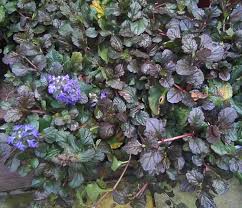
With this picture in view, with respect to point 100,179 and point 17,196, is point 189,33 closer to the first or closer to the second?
point 100,179

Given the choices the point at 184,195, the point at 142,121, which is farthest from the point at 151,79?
the point at 184,195

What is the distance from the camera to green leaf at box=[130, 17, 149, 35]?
1.89 metres

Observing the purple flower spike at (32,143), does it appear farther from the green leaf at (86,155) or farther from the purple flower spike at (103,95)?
the purple flower spike at (103,95)

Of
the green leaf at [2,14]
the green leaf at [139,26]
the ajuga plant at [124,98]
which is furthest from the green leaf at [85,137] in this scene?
the green leaf at [2,14]

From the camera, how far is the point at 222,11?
6.61ft

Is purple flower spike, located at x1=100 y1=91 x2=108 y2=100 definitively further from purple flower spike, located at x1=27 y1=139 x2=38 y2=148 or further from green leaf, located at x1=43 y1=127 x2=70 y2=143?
purple flower spike, located at x1=27 y1=139 x2=38 y2=148

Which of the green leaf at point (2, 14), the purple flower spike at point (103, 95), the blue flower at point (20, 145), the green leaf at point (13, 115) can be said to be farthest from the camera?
the green leaf at point (2, 14)

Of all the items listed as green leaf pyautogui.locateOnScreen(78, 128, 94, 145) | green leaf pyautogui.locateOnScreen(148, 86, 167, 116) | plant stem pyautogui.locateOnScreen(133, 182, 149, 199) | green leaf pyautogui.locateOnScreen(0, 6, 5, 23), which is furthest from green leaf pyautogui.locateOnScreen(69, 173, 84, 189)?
green leaf pyautogui.locateOnScreen(0, 6, 5, 23)

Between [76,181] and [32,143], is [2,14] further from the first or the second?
[76,181]

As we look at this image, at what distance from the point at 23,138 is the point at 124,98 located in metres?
0.44

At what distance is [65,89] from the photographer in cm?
171

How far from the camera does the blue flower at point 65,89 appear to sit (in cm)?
171

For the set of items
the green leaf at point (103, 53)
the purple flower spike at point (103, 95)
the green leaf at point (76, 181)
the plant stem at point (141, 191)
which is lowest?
the plant stem at point (141, 191)

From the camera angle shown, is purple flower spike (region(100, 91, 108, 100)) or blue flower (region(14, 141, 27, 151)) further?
purple flower spike (region(100, 91, 108, 100))
